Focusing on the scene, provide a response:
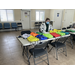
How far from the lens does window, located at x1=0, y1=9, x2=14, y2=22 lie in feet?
24.4

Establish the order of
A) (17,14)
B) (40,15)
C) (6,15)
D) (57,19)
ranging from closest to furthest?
(6,15) < (17,14) < (57,19) < (40,15)

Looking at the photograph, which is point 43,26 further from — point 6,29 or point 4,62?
point 6,29

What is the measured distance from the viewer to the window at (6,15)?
7.42 m

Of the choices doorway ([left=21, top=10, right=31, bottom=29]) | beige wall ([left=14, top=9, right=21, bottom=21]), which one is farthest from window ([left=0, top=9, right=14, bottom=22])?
doorway ([left=21, top=10, right=31, bottom=29])

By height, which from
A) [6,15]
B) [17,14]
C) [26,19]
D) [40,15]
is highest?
[40,15]

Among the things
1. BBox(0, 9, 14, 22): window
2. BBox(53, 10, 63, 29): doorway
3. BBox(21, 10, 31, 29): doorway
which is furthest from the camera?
BBox(21, 10, 31, 29): doorway

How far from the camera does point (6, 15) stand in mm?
7598

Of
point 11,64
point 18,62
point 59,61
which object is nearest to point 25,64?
point 18,62

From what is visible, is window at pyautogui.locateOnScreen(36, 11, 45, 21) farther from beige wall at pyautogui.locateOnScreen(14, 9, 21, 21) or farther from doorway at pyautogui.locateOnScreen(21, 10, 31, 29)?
beige wall at pyautogui.locateOnScreen(14, 9, 21, 21)

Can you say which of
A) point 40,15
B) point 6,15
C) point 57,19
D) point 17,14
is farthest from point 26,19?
point 57,19

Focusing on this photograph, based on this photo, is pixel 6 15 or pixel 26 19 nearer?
pixel 6 15

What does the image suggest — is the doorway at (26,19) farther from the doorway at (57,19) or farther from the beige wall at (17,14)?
the doorway at (57,19)

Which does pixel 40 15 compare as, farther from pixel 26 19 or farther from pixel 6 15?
pixel 6 15
